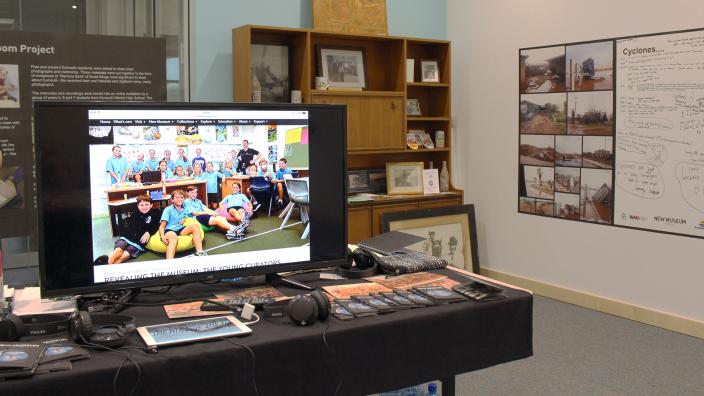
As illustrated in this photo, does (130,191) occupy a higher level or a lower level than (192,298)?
higher

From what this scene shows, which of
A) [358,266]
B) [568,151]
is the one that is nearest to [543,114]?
[568,151]

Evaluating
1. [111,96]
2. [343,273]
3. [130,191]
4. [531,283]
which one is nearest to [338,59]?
[531,283]

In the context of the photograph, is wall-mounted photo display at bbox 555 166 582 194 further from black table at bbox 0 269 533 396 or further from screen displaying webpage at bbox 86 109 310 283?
screen displaying webpage at bbox 86 109 310 283

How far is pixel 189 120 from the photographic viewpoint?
209cm

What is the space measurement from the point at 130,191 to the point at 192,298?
14.9 inches

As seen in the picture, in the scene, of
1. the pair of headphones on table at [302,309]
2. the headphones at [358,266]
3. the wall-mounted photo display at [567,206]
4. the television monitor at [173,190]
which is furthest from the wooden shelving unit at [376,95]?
the pair of headphones on table at [302,309]

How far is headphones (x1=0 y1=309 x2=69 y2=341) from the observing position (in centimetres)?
175

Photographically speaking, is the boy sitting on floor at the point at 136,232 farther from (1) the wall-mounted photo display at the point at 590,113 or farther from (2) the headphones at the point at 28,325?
(1) the wall-mounted photo display at the point at 590,113

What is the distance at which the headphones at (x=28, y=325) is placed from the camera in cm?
175

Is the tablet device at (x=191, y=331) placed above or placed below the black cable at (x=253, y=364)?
above

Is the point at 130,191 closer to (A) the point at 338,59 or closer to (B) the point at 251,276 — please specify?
(B) the point at 251,276

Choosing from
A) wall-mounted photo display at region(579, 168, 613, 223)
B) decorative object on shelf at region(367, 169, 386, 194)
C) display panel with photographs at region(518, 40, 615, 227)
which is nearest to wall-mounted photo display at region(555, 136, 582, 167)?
display panel with photographs at region(518, 40, 615, 227)

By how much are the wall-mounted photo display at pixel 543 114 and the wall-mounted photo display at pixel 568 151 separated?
67 millimetres

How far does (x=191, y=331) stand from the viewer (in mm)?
1833
